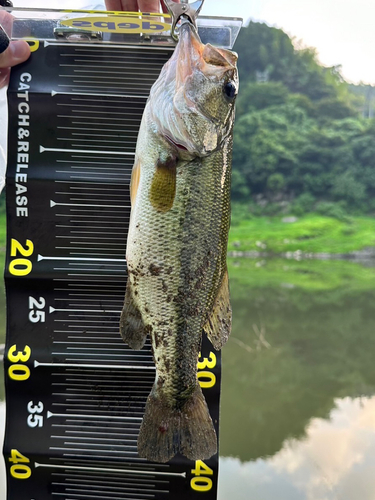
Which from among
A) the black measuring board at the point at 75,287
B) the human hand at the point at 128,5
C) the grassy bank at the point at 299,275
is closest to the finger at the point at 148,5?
the human hand at the point at 128,5

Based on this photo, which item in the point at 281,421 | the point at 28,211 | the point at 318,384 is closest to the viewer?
the point at 28,211

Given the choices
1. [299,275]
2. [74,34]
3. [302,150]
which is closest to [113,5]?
[74,34]

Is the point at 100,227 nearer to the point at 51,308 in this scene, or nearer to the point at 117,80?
the point at 51,308

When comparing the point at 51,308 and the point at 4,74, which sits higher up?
the point at 4,74

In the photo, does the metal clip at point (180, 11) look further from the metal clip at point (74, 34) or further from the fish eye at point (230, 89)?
the metal clip at point (74, 34)

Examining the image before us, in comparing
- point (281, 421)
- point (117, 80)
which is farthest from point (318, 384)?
point (117, 80)

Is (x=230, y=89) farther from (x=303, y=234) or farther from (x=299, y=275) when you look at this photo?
(x=303, y=234)
